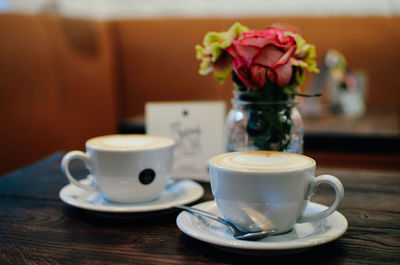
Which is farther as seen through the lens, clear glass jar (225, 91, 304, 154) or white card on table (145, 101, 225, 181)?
white card on table (145, 101, 225, 181)

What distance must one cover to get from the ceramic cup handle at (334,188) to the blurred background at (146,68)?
107 cm

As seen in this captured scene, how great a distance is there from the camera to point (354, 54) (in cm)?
241

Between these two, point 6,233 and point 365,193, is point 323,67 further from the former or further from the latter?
point 6,233

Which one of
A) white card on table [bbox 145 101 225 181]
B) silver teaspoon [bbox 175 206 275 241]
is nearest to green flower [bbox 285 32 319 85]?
white card on table [bbox 145 101 225 181]

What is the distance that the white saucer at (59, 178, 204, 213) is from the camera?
24.7 inches

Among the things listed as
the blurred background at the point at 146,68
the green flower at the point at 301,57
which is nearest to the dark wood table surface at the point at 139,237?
the green flower at the point at 301,57

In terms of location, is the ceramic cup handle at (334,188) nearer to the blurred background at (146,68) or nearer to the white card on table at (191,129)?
the white card on table at (191,129)

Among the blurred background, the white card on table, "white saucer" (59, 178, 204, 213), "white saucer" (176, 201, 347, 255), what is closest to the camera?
"white saucer" (176, 201, 347, 255)

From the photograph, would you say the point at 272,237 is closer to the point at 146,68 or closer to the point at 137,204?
the point at 137,204

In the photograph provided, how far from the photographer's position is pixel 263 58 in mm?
694

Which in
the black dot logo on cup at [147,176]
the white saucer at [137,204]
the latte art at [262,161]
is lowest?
the white saucer at [137,204]

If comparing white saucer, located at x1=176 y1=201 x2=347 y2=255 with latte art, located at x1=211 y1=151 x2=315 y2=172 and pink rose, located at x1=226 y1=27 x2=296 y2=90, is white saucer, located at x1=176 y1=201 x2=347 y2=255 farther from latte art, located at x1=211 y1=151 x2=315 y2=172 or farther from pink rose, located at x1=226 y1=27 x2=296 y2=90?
pink rose, located at x1=226 y1=27 x2=296 y2=90

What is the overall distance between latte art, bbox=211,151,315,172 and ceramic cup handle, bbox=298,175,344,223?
0.08ft

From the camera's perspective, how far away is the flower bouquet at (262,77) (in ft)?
2.28
